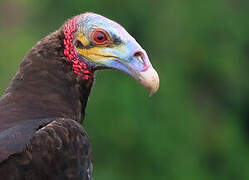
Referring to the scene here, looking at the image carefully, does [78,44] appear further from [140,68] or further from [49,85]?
[140,68]

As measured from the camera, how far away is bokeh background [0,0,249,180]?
12.8m

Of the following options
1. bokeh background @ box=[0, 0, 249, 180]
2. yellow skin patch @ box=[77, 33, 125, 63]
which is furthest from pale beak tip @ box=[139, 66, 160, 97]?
bokeh background @ box=[0, 0, 249, 180]

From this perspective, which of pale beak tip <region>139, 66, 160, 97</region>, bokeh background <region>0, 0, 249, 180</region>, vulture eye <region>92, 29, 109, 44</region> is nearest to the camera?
pale beak tip <region>139, 66, 160, 97</region>

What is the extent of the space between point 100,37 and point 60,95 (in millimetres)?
400

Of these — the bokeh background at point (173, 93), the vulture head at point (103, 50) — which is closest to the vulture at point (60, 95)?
the vulture head at point (103, 50)

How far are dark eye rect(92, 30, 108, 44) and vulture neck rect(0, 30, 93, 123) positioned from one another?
0.65ft

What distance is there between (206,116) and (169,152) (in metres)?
0.95

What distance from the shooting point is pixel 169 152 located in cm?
1292

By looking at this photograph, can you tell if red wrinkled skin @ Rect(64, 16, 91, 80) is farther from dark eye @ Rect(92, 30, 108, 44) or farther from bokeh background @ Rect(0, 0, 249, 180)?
bokeh background @ Rect(0, 0, 249, 180)

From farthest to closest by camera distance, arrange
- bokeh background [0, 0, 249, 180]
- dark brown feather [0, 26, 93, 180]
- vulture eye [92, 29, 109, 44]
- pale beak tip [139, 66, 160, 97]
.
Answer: bokeh background [0, 0, 249, 180] → vulture eye [92, 29, 109, 44] → pale beak tip [139, 66, 160, 97] → dark brown feather [0, 26, 93, 180]

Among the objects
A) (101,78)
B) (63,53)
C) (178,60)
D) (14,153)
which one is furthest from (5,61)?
(14,153)

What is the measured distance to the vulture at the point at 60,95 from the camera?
4781 mm

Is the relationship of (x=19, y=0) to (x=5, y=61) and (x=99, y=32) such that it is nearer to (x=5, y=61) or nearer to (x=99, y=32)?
(x=5, y=61)

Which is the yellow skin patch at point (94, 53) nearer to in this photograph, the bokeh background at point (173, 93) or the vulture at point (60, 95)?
the vulture at point (60, 95)
